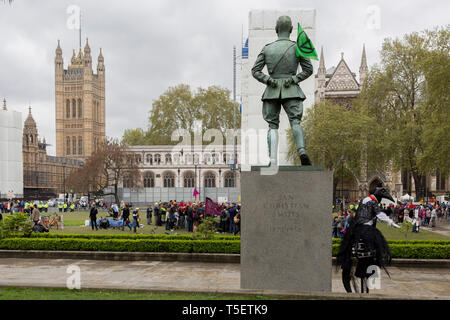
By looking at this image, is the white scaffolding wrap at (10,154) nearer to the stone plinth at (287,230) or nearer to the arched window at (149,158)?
the arched window at (149,158)

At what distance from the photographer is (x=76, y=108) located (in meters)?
126

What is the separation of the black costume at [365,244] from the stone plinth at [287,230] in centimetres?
32

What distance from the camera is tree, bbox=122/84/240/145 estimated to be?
83.6 metres

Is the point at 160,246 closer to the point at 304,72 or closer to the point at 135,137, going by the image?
the point at 304,72

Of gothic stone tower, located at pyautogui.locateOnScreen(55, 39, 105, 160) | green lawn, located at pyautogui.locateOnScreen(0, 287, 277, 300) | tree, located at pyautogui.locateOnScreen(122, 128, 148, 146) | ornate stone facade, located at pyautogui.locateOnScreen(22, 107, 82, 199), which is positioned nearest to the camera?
green lawn, located at pyautogui.locateOnScreen(0, 287, 277, 300)

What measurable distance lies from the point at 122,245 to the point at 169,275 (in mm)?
3650

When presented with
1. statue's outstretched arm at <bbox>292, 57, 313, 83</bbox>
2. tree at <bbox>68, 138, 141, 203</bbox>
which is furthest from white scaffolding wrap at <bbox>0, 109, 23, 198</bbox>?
statue's outstretched arm at <bbox>292, 57, 313, 83</bbox>

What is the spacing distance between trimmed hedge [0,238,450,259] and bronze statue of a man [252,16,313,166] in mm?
6200

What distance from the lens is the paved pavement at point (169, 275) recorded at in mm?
9609

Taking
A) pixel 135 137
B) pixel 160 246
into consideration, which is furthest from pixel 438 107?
Answer: pixel 135 137

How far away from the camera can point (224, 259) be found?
13.2 m

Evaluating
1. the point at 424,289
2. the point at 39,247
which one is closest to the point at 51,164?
the point at 39,247

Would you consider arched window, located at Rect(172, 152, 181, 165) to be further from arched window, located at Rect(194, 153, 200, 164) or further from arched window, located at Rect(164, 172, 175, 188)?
arched window, located at Rect(194, 153, 200, 164)
